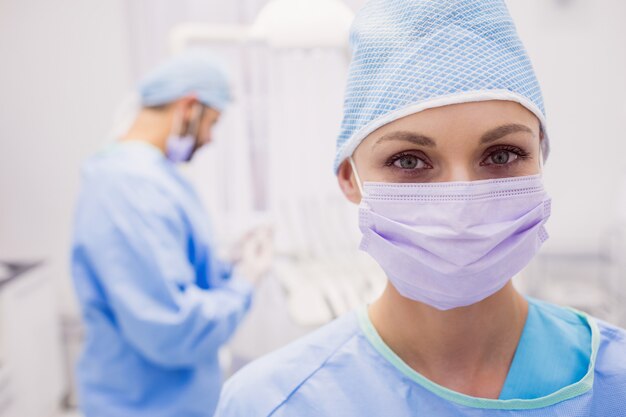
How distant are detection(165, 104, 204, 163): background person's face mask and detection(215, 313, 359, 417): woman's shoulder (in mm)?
846

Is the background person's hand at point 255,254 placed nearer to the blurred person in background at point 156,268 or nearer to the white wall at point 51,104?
the blurred person in background at point 156,268

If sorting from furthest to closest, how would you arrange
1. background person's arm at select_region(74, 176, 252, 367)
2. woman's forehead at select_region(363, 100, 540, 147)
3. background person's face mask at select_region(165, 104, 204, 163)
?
1. background person's face mask at select_region(165, 104, 204, 163)
2. background person's arm at select_region(74, 176, 252, 367)
3. woman's forehead at select_region(363, 100, 540, 147)

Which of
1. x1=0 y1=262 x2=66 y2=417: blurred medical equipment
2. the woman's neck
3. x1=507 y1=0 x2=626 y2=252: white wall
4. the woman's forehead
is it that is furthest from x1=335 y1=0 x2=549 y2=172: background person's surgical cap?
x1=0 y1=262 x2=66 y2=417: blurred medical equipment

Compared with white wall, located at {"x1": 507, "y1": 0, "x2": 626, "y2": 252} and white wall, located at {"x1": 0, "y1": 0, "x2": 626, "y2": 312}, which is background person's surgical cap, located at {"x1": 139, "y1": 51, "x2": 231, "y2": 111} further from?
white wall, located at {"x1": 507, "y1": 0, "x2": 626, "y2": 252}

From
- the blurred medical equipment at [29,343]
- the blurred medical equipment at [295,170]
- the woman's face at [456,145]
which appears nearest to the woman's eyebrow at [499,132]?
the woman's face at [456,145]

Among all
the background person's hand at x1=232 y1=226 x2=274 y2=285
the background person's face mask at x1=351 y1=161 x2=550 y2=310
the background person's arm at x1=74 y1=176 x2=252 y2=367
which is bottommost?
the background person's hand at x1=232 y1=226 x2=274 y2=285

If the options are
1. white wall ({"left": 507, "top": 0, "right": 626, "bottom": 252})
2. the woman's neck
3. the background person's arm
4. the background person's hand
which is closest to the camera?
the woman's neck

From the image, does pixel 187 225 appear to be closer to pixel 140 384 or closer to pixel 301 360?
pixel 140 384

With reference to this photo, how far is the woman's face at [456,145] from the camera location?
1.92 feet

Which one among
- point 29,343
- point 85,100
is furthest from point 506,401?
point 85,100

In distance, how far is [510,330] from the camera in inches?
28.0

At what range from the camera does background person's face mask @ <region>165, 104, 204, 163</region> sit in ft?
4.74

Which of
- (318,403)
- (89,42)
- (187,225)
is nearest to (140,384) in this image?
(187,225)

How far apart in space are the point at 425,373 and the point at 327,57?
3.58 feet
